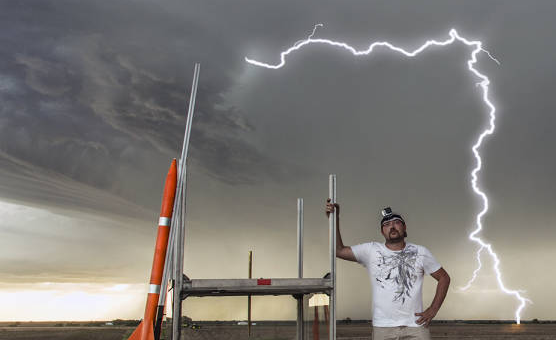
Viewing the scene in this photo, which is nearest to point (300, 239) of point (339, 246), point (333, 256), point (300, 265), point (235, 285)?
point (300, 265)

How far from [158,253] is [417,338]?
3681mm

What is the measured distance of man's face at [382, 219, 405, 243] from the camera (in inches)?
250

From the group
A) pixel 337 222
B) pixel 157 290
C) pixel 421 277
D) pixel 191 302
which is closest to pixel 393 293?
pixel 421 277

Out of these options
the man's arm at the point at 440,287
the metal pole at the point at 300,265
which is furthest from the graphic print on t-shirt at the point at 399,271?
the metal pole at the point at 300,265

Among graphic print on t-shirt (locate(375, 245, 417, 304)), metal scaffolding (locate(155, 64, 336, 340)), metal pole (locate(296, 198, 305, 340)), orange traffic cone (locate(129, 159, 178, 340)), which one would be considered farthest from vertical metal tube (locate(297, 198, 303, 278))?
orange traffic cone (locate(129, 159, 178, 340))

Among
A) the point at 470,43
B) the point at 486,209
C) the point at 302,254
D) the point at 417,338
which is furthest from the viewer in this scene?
the point at 470,43

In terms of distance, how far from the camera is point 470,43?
Answer: 36.8 ft

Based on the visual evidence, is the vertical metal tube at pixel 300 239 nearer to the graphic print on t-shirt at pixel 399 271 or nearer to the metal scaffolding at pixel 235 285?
the metal scaffolding at pixel 235 285

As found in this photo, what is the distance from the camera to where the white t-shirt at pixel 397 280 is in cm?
606

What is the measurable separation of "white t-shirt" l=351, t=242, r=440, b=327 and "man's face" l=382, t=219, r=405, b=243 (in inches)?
4.9

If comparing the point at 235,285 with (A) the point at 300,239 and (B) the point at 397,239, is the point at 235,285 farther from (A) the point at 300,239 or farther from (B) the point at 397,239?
(B) the point at 397,239

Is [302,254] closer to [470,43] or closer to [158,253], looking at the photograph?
[158,253]

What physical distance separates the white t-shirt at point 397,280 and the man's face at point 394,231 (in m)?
0.13

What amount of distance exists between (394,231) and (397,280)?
0.55 m
